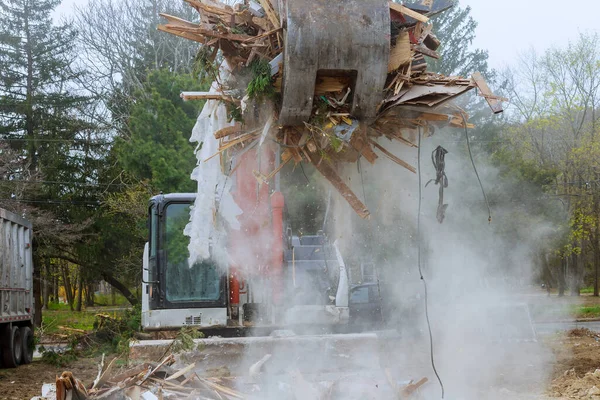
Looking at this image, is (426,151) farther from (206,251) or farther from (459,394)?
(459,394)

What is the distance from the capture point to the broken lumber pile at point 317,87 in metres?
4.89

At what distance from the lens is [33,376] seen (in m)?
12.1

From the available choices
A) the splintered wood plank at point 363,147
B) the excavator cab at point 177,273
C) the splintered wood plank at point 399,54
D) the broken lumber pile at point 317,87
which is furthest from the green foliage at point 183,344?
the splintered wood plank at point 399,54

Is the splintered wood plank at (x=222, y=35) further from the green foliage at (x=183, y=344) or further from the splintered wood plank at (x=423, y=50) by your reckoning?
the green foliage at (x=183, y=344)

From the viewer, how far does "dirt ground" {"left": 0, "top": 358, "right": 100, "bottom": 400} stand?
994 cm

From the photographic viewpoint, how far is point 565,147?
28688 millimetres

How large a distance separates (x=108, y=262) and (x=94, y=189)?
2.95 m

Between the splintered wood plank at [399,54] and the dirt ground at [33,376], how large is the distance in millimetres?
7056

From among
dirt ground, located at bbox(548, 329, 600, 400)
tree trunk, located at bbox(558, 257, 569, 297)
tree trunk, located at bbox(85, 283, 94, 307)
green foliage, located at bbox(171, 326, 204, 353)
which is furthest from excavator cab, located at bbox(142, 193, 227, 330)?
tree trunk, located at bbox(85, 283, 94, 307)

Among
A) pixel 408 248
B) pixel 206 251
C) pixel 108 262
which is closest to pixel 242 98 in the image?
pixel 206 251

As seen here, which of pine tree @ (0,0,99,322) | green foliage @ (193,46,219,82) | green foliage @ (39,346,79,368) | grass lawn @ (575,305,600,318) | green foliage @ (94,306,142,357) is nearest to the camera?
green foliage @ (193,46,219,82)

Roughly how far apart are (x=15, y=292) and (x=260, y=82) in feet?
34.2

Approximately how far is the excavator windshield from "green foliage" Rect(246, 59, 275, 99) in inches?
127

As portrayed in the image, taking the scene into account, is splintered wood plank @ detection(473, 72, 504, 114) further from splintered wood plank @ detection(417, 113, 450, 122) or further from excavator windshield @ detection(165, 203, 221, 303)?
excavator windshield @ detection(165, 203, 221, 303)
